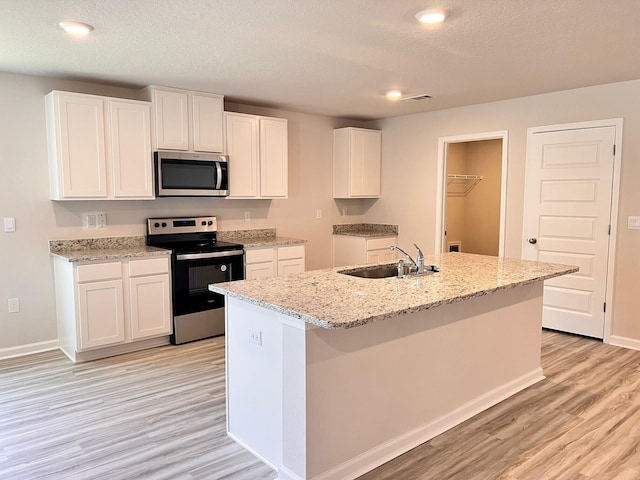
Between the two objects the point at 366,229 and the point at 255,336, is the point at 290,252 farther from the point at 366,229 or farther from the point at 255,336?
the point at 255,336

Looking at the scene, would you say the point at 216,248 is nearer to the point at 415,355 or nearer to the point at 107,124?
the point at 107,124

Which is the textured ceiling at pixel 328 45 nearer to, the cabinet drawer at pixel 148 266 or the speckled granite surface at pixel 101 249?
the speckled granite surface at pixel 101 249

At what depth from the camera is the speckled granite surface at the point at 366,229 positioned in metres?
6.15

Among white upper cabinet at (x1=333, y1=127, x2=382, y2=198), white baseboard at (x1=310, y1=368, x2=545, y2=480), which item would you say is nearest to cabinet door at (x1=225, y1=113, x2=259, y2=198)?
white upper cabinet at (x1=333, y1=127, x2=382, y2=198)

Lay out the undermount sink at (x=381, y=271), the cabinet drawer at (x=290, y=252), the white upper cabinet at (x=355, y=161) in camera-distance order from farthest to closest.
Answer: the white upper cabinet at (x=355, y=161) < the cabinet drawer at (x=290, y=252) < the undermount sink at (x=381, y=271)

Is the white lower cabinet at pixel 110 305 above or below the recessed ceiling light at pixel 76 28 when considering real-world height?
below

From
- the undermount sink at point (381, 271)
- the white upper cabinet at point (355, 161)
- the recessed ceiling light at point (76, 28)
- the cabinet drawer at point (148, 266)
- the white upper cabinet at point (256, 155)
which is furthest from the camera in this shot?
the white upper cabinet at point (355, 161)

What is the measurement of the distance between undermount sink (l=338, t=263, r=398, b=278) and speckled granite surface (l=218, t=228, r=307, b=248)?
1.74 metres

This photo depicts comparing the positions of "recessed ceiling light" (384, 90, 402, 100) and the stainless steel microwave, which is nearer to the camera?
the stainless steel microwave

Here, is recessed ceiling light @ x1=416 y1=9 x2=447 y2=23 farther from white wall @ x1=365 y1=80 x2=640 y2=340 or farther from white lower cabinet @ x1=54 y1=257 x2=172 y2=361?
white lower cabinet @ x1=54 y1=257 x2=172 y2=361

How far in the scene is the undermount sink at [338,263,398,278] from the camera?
3.15 meters

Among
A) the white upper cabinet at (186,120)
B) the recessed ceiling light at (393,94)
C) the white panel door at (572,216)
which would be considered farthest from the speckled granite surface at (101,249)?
the white panel door at (572,216)

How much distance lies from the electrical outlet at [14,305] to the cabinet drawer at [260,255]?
6.53 feet

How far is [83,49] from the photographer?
10.4ft
